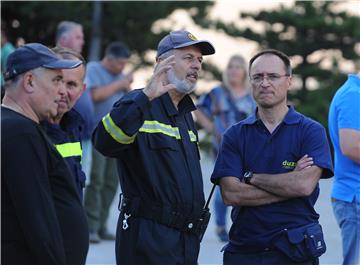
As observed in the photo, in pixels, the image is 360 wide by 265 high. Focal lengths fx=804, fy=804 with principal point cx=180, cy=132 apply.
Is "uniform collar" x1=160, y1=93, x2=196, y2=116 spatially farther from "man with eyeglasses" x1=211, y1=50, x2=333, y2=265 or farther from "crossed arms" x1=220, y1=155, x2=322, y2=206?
"crossed arms" x1=220, y1=155, x2=322, y2=206

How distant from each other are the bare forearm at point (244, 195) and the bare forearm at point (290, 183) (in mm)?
48

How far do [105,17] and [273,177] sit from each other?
18.7m

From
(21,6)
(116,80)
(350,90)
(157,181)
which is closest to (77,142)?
(157,181)

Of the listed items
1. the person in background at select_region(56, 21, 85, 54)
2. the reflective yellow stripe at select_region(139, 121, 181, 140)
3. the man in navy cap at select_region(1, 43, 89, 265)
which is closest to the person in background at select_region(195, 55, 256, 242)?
the person in background at select_region(56, 21, 85, 54)

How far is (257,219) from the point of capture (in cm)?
490

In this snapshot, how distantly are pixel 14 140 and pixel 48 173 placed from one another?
26 centimetres

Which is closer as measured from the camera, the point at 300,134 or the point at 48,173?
the point at 48,173

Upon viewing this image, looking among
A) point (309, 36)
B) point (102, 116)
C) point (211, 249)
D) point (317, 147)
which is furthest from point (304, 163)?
point (309, 36)

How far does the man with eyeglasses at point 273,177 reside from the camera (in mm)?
4812

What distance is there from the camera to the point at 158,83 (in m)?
4.43

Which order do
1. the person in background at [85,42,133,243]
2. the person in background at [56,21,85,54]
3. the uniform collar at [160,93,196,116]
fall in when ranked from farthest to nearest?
the person in background at [85,42,133,243] < the person in background at [56,21,85,54] < the uniform collar at [160,93,196,116]

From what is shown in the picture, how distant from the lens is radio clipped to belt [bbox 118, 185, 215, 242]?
4.52 meters

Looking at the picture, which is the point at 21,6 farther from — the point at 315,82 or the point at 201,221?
the point at 201,221

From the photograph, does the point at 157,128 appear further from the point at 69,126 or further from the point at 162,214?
the point at 69,126
